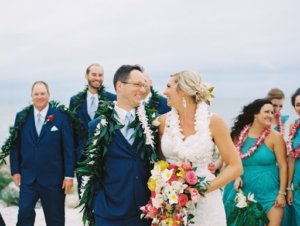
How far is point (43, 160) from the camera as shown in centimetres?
737

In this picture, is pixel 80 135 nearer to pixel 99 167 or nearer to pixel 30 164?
pixel 30 164

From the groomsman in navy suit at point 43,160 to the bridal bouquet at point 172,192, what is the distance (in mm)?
3323

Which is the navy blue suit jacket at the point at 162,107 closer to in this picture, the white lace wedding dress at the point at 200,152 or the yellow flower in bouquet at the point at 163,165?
the white lace wedding dress at the point at 200,152

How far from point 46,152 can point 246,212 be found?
104 inches

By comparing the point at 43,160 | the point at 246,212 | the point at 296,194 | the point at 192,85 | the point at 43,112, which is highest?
the point at 192,85

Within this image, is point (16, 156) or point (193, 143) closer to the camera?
point (193, 143)

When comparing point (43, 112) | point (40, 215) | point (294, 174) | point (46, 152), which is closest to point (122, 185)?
point (294, 174)

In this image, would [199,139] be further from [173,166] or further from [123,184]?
[123,184]

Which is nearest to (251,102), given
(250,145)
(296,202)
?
(250,145)

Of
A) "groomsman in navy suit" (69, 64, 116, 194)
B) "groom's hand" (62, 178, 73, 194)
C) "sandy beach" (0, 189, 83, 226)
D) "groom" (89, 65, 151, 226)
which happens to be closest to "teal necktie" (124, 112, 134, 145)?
"groom" (89, 65, 151, 226)

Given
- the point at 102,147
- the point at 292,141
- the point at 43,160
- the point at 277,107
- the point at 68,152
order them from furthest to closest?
the point at 277,107 < the point at 68,152 < the point at 43,160 < the point at 292,141 < the point at 102,147

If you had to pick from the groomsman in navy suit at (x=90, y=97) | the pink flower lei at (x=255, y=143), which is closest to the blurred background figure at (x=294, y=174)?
the pink flower lei at (x=255, y=143)

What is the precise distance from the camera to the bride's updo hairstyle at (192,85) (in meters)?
4.53

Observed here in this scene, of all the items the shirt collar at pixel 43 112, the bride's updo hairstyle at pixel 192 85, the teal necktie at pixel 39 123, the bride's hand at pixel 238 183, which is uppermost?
the bride's updo hairstyle at pixel 192 85
